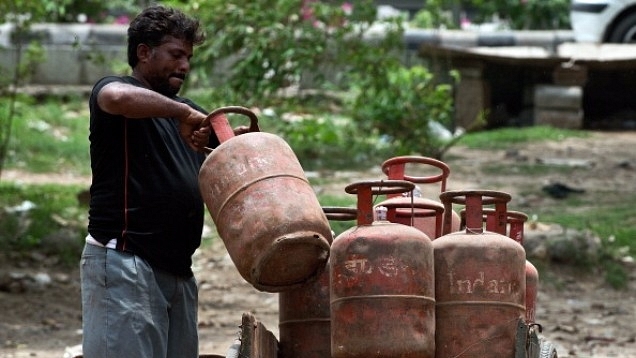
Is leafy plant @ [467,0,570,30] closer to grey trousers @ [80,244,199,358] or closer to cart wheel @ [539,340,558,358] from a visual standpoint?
cart wheel @ [539,340,558,358]

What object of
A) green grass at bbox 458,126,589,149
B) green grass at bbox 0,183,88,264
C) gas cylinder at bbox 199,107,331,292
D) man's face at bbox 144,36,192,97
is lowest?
green grass at bbox 458,126,589,149

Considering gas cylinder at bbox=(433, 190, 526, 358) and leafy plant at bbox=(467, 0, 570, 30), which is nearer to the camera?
gas cylinder at bbox=(433, 190, 526, 358)

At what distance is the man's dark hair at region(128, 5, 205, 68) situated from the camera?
4285 mm

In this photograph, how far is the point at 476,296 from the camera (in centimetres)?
414

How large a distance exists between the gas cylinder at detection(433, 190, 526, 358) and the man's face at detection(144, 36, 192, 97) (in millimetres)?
983

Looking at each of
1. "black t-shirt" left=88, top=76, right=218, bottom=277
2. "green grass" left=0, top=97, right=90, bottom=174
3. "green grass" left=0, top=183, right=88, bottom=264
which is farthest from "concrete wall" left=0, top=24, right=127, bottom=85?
"black t-shirt" left=88, top=76, right=218, bottom=277

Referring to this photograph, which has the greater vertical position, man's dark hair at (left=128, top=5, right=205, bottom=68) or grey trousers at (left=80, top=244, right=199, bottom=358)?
man's dark hair at (left=128, top=5, right=205, bottom=68)

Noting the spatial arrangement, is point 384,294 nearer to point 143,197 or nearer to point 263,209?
point 263,209

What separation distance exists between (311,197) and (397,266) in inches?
13.0

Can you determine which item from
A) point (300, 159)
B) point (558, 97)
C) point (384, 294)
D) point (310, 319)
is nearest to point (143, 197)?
point (310, 319)

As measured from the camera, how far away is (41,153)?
42.3 ft

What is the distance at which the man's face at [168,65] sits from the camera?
4.30 m

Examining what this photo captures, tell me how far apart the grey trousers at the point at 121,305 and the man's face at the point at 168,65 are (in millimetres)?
557

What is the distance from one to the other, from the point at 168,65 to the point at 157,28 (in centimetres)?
12
